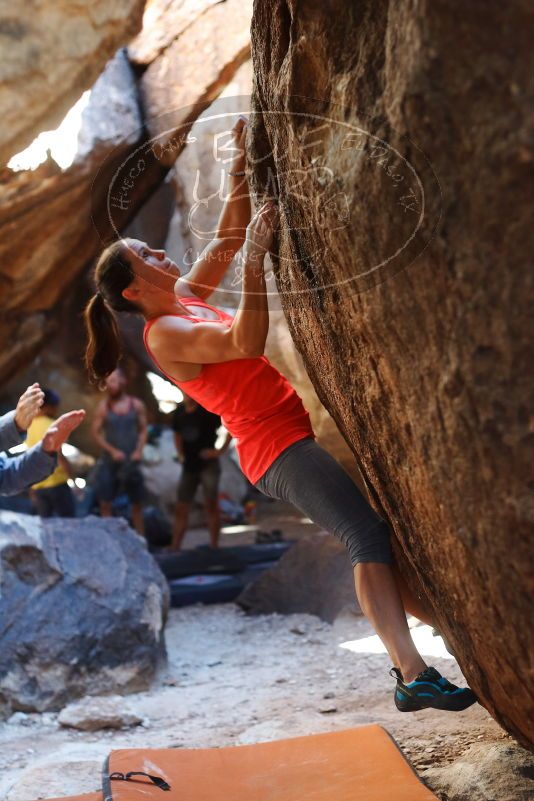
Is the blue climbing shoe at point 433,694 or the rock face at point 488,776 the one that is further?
the rock face at point 488,776

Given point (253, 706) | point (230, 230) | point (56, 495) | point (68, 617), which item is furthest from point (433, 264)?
point (56, 495)

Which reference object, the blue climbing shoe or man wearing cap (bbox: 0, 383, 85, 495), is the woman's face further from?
the blue climbing shoe

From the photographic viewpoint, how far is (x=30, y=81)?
5.95 m

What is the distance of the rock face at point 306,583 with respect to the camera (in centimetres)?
671

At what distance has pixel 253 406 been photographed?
9.92 ft

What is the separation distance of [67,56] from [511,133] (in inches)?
195

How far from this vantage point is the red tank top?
9.88ft

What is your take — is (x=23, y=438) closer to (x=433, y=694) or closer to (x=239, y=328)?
(x=239, y=328)

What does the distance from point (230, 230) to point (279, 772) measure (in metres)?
2.01

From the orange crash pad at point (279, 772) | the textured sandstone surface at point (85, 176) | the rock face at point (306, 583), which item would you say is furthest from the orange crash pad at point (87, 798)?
the textured sandstone surface at point (85, 176)

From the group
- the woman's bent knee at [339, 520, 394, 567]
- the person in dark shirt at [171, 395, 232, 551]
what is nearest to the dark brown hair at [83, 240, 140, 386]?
the woman's bent knee at [339, 520, 394, 567]

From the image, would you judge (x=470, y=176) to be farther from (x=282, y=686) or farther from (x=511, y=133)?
(x=282, y=686)

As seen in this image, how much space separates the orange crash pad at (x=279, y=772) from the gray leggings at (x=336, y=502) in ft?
2.84

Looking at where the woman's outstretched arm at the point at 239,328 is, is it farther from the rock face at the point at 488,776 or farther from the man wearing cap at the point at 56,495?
the man wearing cap at the point at 56,495
